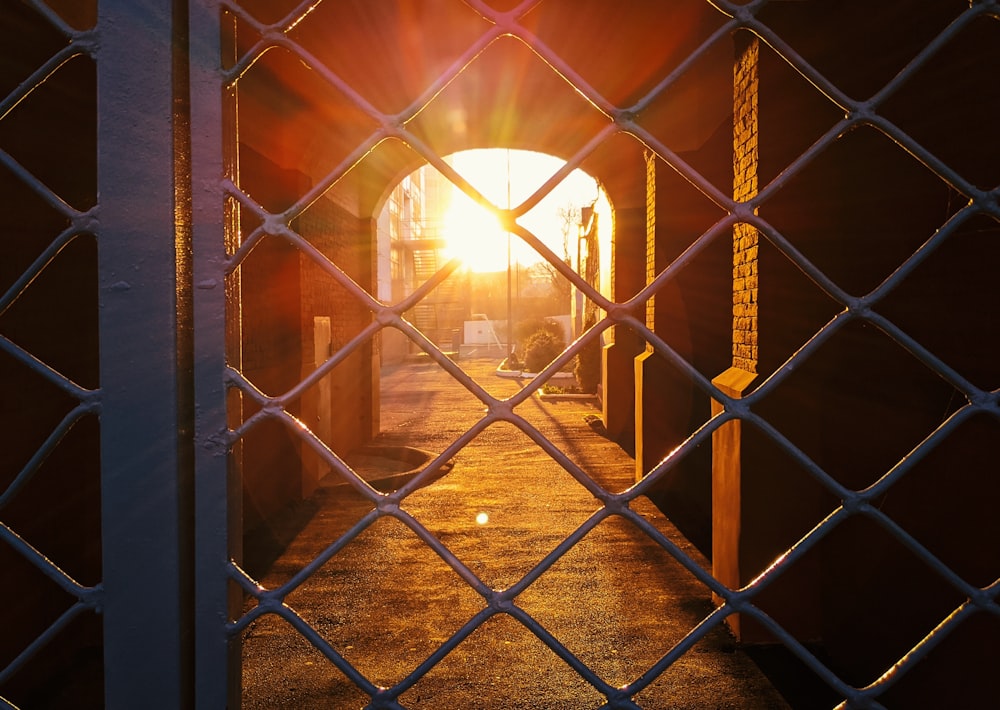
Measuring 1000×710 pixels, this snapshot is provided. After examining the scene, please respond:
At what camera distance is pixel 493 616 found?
2590 mm

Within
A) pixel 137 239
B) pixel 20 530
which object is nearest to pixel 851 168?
pixel 137 239

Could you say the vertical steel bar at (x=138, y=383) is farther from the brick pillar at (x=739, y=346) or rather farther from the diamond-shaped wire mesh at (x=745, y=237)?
the brick pillar at (x=739, y=346)

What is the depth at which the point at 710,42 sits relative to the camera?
1.22 meters

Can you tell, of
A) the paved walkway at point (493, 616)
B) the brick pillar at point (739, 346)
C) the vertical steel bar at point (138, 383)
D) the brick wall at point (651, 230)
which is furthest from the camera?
the brick wall at point (651, 230)

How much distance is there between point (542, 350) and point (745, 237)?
1496 cm

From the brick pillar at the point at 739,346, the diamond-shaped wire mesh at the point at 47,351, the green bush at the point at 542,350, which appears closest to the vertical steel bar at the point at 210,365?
the diamond-shaped wire mesh at the point at 47,351

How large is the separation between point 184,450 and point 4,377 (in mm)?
1741

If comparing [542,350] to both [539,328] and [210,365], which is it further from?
[210,365]

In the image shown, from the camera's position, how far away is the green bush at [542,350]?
1847cm

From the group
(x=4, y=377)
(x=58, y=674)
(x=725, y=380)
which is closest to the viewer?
(x=4, y=377)

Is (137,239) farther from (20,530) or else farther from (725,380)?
(725,380)

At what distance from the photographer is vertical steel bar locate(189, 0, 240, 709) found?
1.12 m

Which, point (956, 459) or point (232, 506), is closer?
point (232, 506)

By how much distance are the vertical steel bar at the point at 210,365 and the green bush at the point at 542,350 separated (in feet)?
56.2
